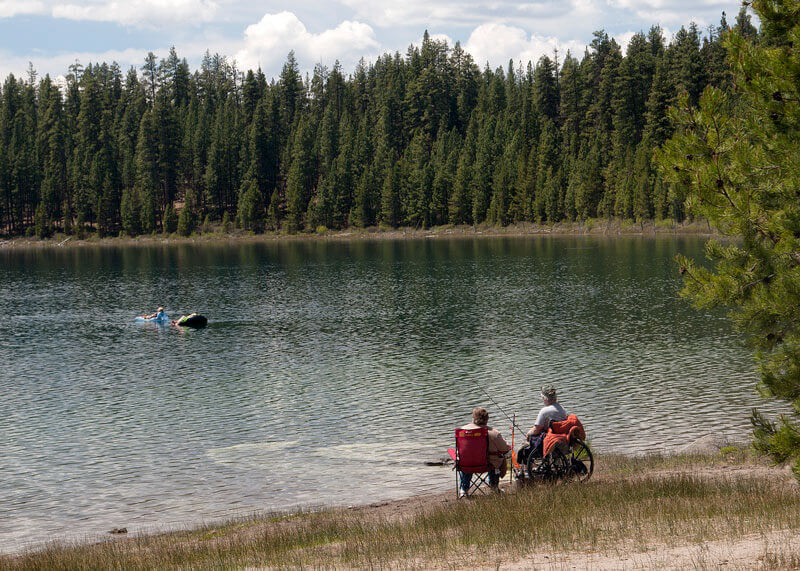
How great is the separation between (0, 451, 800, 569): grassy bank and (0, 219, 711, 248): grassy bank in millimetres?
123653

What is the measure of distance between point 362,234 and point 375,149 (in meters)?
23.7

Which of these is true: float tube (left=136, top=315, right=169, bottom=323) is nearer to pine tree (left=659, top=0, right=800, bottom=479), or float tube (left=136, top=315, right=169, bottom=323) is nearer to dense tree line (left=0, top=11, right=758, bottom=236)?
pine tree (left=659, top=0, right=800, bottom=479)

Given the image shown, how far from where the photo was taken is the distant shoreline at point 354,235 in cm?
14100

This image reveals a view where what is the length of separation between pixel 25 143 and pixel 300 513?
185871mm

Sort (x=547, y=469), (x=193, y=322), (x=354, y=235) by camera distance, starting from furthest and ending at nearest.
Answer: (x=354, y=235), (x=193, y=322), (x=547, y=469)

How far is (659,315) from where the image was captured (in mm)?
50062

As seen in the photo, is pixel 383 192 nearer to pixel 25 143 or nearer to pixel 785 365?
pixel 25 143

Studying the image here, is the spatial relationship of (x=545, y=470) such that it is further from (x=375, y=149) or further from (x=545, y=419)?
(x=375, y=149)

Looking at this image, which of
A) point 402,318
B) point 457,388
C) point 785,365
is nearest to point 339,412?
point 457,388

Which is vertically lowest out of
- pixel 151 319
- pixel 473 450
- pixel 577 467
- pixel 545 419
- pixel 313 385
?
pixel 313 385

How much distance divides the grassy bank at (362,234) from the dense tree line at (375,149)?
182cm

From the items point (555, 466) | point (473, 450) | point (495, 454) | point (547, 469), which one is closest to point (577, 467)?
point (555, 466)

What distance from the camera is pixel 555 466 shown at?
54.6 ft

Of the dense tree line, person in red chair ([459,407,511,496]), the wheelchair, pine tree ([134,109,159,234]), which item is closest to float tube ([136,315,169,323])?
person in red chair ([459,407,511,496])
